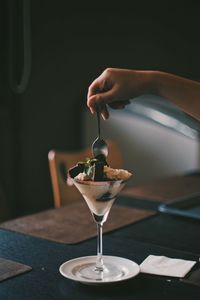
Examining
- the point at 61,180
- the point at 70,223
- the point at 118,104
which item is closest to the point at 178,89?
the point at 118,104

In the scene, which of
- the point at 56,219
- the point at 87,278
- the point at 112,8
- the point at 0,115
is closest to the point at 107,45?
the point at 112,8

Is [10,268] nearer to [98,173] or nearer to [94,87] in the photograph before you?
[98,173]

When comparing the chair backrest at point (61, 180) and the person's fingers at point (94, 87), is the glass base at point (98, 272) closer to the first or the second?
the person's fingers at point (94, 87)

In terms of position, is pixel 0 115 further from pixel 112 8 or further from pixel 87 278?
pixel 87 278

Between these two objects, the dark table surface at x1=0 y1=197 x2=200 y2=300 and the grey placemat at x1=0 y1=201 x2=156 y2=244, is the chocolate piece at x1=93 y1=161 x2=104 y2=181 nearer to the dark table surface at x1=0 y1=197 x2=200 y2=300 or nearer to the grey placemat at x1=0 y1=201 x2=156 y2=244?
the dark table surface at x1=0 y1=197 x2=200 y2=300

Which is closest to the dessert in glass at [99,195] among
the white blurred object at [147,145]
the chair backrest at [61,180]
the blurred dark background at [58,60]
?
the chair backrest at [61,180]
